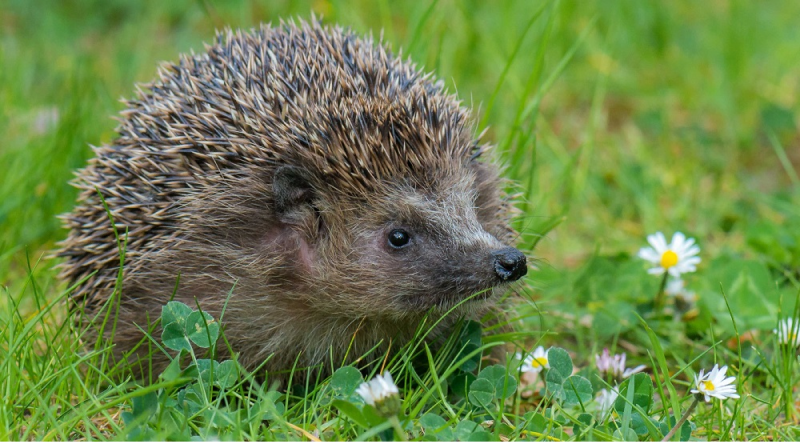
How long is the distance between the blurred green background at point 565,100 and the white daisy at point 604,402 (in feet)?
3.51

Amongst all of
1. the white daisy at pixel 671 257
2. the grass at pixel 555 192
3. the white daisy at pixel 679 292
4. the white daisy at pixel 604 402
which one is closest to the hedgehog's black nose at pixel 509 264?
the grass at pixel 555 192

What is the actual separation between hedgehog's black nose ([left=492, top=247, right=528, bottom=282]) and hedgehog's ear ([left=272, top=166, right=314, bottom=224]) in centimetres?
91

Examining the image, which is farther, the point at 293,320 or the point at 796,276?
the point at 796,276

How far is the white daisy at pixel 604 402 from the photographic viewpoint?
144 inches

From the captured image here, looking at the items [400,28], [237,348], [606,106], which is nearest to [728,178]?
[606,106]

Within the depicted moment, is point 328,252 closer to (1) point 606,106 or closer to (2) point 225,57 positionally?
(2) point 225,57

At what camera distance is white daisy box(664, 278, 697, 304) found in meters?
4.81

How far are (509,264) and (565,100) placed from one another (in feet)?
15.7

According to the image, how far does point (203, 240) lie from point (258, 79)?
803 millimetres

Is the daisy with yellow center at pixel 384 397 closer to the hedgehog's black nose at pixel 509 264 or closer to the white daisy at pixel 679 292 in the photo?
the hedgehog's black nose at pixel 509 264

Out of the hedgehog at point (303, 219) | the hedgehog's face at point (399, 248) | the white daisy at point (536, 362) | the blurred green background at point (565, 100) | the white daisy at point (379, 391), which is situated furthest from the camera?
the blurred green background at point (565, 100)

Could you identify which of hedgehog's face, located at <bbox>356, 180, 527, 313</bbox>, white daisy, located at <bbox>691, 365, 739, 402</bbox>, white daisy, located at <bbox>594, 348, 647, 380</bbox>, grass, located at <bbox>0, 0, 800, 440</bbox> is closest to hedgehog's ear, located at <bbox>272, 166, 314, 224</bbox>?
hedgehog's face, located at <bbox>356, 180, 527, 313</bbox>

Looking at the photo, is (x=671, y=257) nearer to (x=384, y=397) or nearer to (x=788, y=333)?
(x=788, y=333)

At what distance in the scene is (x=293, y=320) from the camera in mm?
4094
